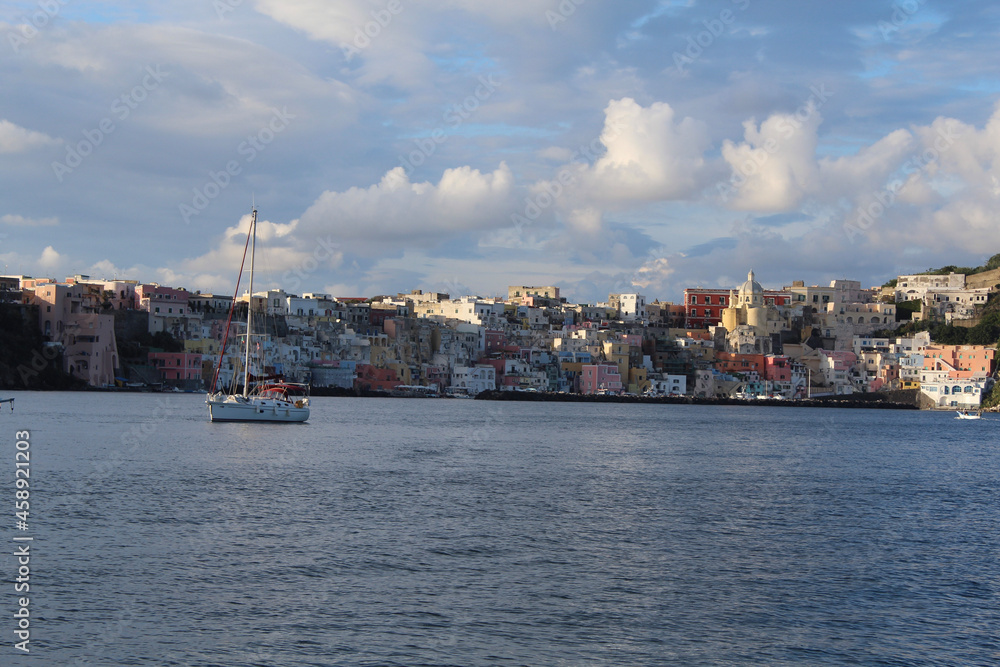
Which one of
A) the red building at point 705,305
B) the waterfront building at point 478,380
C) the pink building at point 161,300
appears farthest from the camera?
the red building at point 705,305

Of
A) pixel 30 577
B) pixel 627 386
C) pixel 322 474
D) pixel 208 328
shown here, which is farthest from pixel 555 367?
pixel 30 577

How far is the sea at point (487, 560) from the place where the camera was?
1206cm

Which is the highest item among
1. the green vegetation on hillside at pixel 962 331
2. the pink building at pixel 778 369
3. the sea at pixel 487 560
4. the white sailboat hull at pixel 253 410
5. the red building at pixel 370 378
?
the green vegetation on hillside at pixel 962 331

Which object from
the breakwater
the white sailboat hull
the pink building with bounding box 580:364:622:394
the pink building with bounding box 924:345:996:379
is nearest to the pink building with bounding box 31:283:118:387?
the breakwater

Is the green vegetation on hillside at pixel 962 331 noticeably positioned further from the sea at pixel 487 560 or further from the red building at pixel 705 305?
the sea at pixel 487 560

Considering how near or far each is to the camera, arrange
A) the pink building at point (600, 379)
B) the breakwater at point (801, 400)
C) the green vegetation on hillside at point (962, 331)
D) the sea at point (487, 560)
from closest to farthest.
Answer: the sea at point (487, 560) → the breakwater at point (801, 400) → the pink building at point (600, 379) → the green vegetation on hillside at point (962, 331)

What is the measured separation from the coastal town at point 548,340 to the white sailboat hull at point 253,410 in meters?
34.7

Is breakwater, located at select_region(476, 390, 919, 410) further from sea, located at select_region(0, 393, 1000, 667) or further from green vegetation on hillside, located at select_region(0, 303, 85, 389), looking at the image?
sea, located at select_region(0, 393, 1000, 667)

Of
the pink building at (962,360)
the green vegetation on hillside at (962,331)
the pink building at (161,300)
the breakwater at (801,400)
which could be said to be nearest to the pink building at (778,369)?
the breakwater at (801,400)

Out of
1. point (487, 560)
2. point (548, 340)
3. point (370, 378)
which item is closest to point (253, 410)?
point (487, 560)

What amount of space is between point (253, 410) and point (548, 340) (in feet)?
207

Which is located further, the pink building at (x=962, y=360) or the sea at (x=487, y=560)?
the pink building at (x=962, y=360)

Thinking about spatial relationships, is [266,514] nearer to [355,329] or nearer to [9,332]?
[9,332]

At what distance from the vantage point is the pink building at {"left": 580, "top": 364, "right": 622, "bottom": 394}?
9750 centimetres
